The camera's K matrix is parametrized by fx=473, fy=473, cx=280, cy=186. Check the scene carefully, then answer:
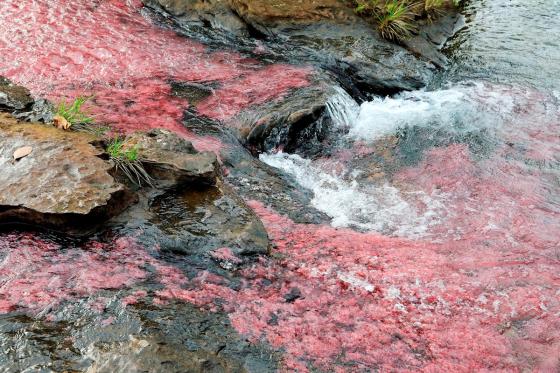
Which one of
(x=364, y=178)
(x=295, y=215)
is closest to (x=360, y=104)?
(x=364, y=178)

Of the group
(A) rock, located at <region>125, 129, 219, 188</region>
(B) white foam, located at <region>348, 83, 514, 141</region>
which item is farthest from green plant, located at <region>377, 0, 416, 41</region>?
(A) rock, located at <region>125, 129, 219, 188</region>

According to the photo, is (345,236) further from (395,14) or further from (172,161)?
(395,14)

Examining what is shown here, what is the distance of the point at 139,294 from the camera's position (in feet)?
10.0

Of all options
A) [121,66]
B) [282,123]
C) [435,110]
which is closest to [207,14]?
[121,66]

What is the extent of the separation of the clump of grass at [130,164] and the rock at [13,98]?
1.36 meters

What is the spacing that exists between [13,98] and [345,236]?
366 cm

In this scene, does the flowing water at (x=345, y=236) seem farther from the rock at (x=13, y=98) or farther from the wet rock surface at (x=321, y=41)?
the rock at (x=13, y=98)

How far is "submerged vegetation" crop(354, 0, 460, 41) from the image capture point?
8180mm

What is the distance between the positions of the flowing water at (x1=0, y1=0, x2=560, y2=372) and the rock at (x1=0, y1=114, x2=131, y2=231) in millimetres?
200

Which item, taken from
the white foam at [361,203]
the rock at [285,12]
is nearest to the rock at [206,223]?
the white foam at [361,203]

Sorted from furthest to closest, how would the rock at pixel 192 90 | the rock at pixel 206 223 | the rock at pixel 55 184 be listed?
the rock at pixel 192 90, the rock at pixel 206 223, the rock at pixel 55 184

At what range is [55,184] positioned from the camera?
358cm

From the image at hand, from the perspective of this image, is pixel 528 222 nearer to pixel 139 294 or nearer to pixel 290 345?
pixel 290 345

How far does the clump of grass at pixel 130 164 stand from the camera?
162 inches
